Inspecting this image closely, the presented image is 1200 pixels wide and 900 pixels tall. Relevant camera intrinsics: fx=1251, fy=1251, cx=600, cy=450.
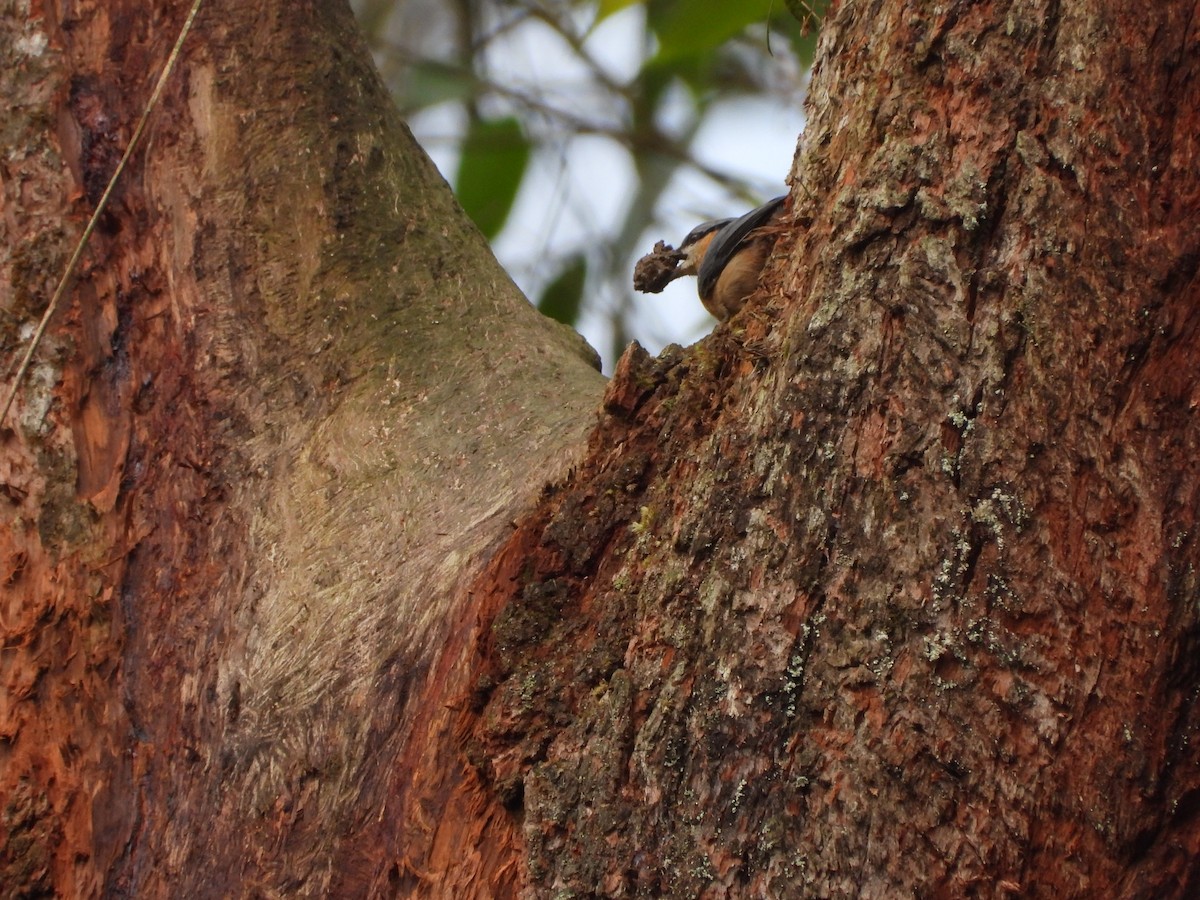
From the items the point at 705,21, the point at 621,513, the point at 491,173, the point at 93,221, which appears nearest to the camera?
the point at 621,513

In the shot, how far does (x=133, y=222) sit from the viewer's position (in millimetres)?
1682

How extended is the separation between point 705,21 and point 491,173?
964 millimetres

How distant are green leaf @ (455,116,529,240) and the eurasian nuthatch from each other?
130 cm

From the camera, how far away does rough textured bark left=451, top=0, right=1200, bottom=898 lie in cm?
100

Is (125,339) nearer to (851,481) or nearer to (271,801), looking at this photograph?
(271,801)

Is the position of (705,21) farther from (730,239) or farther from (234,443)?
(234,443)

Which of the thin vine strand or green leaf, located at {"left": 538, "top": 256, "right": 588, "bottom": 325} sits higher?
green leaf, located at {"left": 538, "top": 256, "right": 588, "bottom": 325}

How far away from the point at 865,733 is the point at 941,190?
0.48 meters

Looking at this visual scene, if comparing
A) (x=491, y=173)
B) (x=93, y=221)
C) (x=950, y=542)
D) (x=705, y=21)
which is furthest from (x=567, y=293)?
(x=950, y=542)

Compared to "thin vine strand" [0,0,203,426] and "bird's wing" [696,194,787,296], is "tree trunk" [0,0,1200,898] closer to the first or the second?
"thin vine strand" [0,0,203,426]

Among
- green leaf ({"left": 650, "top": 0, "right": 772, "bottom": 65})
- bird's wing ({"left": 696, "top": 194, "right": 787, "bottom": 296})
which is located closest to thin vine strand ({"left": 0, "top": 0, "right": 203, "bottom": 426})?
bird's wing ({"left": 696, "top": 194, "right": 787, "bottom": 296})

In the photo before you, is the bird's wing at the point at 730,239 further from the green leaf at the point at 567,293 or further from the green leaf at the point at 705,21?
the green leaf at the point at 567,293

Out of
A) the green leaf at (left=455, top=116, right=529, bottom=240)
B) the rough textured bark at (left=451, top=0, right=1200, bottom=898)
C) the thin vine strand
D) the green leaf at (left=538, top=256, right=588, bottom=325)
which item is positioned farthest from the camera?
the green leaf at (left=538, top=256, right=588, bottom=325)

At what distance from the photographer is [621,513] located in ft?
4.27
